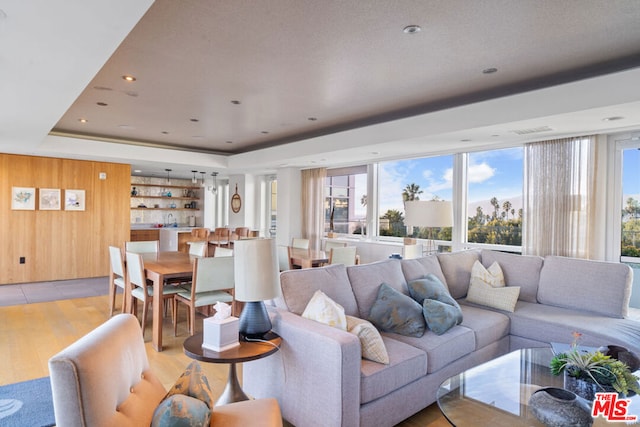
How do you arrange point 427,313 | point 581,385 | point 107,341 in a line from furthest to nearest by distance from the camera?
1. point 427,313
2. point 581,385
3. point 107,341

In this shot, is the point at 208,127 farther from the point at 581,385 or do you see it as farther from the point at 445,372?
the point at 581,385

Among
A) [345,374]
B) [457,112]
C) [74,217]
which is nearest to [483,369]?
[345,374]

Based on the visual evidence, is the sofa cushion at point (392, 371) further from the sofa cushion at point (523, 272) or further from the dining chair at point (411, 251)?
the dining chair at point (411, 251)

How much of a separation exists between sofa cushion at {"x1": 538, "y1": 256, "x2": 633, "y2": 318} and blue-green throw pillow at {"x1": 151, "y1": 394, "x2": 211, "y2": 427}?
3535 millimetres

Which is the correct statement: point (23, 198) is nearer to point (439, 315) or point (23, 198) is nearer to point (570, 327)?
point (439, 315)

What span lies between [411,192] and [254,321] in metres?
4.90

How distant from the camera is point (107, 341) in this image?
1350mm

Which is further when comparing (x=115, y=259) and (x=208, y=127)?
(x=208, y=127)

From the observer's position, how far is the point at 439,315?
112 inches

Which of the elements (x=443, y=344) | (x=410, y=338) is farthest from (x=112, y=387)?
(x=443, y=344)

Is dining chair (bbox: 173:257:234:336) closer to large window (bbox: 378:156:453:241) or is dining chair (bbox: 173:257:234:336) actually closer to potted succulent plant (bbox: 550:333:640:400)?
potted succulent plant (bbox: 550:333:640:400)

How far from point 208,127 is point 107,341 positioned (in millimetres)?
5072

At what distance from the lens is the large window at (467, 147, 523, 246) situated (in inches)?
209

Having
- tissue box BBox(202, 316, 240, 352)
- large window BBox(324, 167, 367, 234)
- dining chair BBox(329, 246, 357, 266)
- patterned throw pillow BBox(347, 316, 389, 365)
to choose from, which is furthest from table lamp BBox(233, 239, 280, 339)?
large window BBox(324, 167, 367, 234)
